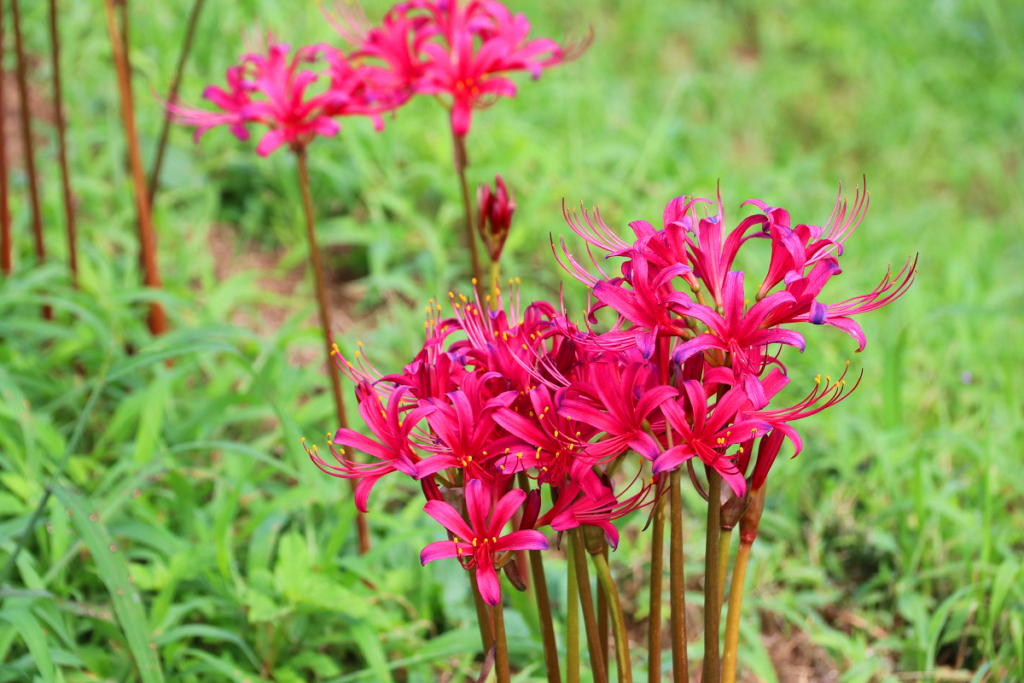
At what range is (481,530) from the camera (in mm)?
1268

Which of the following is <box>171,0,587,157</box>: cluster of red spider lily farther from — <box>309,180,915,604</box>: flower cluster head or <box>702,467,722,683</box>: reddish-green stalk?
<box>702,467,722,683</box>: reddish-green stalk

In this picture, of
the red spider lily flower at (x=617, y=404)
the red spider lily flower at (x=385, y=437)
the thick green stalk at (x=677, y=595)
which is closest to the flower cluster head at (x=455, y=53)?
the red spider lily flower at (x=385, y=437)

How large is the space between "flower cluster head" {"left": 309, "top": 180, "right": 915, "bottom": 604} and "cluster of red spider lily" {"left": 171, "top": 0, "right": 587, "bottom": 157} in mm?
Answer: 909

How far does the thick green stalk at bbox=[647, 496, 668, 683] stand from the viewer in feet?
4.34

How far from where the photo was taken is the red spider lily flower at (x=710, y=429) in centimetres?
118

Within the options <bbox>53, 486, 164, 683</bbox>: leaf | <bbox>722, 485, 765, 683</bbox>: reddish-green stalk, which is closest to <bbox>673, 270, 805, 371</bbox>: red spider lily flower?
<bbox>722, 485, 765, 683</bbox>: reddish-green stalk

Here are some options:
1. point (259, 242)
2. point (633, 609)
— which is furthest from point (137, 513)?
point (259, 242)

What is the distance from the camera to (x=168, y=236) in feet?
11.7

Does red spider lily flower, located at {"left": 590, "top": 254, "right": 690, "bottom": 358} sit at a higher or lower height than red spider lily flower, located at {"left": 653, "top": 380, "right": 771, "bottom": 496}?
higher

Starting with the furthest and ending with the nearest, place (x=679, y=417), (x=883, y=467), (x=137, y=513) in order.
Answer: (x=883, y=467) → (x=137, y=513) → (x=679, y=417)

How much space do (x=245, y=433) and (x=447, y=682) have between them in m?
1.08

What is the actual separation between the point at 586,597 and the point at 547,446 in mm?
269

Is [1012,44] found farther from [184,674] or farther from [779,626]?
[184,674]

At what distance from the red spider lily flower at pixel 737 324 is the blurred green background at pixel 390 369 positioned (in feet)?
2.18
